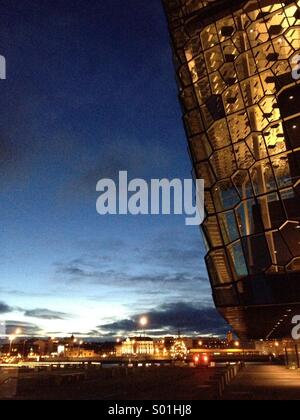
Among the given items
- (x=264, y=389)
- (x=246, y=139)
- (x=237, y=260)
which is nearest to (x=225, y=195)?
(x=246, y=139)

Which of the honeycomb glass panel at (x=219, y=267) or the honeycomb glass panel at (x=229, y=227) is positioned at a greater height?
the honeycomb glass panel at (x=229, y=227)

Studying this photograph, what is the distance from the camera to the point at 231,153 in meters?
28.6

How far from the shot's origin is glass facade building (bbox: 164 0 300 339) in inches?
989

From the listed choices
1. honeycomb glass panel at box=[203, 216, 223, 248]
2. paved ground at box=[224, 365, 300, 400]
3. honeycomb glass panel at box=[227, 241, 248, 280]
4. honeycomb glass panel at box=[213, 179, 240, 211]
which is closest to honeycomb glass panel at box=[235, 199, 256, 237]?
honeycomb glass panel at box=[213, 179, 240, 211]

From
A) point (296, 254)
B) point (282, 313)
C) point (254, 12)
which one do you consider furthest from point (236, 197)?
point (254, 12)

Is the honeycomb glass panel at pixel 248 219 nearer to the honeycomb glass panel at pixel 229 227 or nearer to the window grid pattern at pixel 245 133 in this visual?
the window grid pattern at pixel 245 133

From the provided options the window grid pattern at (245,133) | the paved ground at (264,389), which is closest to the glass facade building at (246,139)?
the window grid pattern at (245,133)

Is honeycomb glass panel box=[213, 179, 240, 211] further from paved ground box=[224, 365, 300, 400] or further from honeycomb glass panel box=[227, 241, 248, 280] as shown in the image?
paved ground box=[224, 365, 300, 400]

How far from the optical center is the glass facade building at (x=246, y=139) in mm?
25125
